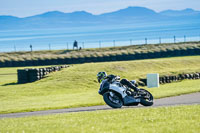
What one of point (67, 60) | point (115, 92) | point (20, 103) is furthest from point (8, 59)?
point (115, 92)

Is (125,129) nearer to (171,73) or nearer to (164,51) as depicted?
(171,73)

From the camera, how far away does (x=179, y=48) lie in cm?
5241

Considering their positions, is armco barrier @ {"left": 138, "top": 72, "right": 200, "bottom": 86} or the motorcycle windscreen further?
armco barrier @ {"left": 138, "top": 72, "right": 200, "bottom": 86}

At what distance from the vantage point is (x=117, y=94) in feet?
54.8

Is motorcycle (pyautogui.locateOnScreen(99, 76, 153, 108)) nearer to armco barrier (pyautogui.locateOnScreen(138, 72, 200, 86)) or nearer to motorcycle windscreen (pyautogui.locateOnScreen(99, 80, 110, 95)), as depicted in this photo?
motorcycle windscreen (pyautogui.locateOnScreen(99, 80, 110, 95))

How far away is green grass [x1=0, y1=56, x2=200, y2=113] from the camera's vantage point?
2149cm

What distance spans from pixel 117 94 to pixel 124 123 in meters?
4.91

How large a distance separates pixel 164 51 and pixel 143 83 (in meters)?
22.3

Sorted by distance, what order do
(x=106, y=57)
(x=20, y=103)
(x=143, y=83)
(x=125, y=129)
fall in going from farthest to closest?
(x=106, y=57) → (x=143, y=83) → (x=20, y=103) → (x=125, y=129)

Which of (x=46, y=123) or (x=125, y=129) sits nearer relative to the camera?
(x=125, y=129)

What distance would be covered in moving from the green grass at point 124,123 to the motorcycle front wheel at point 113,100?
7.50 feet

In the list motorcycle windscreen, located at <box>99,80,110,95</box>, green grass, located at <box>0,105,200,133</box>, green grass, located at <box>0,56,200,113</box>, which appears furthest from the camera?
green grass, located at <box>0,56,200,113</box>

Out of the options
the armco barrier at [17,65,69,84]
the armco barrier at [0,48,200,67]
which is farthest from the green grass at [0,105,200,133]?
the armco barrier at [0,48,200,67]

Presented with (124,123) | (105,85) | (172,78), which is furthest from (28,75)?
(124,123)
